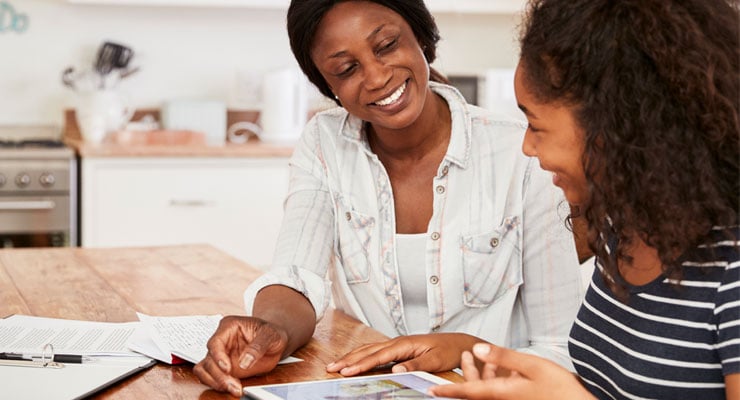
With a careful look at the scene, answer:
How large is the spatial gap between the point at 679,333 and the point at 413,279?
741mm

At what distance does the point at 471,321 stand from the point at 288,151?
215cm

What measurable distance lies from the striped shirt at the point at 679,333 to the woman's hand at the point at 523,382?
0.50ft

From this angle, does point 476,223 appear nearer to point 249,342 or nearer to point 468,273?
point 468,273

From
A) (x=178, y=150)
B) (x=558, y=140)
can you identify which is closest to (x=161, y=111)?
(x=178, y=150)

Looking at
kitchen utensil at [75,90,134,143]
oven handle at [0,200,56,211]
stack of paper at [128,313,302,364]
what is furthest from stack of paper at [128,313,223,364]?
kitchen utensil at [75,90,134,143]

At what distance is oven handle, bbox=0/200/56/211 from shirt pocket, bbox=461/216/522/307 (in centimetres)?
223

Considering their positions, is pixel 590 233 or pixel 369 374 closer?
pixel 590 233

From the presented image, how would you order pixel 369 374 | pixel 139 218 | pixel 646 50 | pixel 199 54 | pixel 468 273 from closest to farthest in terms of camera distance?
pixel 646 50
pixel 369 374
pixel 468 273
pixel 139 218
pixel 199 54

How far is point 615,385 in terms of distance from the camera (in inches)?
49.4

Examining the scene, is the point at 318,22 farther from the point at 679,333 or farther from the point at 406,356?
the point at 679,333

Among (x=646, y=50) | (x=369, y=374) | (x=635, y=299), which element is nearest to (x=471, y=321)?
(x=369, y=374)

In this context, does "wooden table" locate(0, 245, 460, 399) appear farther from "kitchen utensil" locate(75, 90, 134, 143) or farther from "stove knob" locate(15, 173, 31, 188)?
"kitchen utensil" locate(75, 90, 134, 143)

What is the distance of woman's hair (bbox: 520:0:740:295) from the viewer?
1065mm

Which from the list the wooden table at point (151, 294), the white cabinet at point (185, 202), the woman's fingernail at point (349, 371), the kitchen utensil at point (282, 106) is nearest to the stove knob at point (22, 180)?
the white cabinet at point (185, 202)
